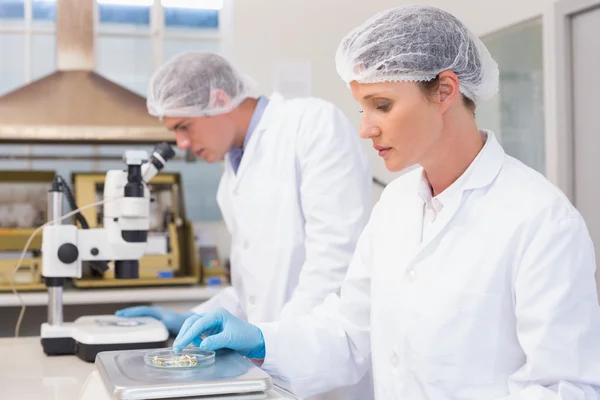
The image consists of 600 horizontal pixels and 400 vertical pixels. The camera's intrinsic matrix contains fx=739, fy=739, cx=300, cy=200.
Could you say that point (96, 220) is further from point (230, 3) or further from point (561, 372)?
point (561, 372)

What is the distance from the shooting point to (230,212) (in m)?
2.21

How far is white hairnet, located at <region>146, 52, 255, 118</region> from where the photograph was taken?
2152mm

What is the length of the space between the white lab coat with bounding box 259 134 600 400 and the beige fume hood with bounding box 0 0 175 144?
1837mm

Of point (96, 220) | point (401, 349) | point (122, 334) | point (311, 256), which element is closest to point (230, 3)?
point (96, 220)

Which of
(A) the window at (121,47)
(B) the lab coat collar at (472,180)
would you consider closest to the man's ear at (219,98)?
(B) the lab coat collar at (472,180)

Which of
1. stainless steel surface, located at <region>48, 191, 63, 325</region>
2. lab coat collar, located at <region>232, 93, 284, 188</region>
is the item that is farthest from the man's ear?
stainless steel surface, located at <region>48, 191, 63, 325</region>

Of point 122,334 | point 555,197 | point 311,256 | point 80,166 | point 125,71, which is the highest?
point 125,71

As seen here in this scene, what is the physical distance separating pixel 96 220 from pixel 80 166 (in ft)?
2.09

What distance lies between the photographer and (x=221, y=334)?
1266mm

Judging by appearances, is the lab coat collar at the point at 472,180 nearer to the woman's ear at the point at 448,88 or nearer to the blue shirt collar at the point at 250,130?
the woman's ear at the point at 448,88

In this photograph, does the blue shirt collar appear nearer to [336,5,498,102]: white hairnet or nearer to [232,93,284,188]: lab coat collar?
[232,93,284,188]: lab coat collar

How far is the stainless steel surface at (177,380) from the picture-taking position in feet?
3.07

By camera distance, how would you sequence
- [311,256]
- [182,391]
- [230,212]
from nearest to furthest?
[182,391], [311,256], [230,212]

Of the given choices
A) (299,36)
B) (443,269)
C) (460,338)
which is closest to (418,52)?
(443,269)
